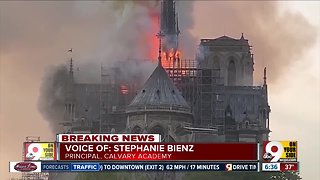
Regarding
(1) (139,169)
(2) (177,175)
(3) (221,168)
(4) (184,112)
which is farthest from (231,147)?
(4) (184,112)

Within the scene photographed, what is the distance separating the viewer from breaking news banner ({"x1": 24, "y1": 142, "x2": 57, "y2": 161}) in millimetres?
96125

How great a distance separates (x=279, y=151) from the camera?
96.9 meters

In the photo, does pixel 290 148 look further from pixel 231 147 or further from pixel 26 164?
pixel 26 164

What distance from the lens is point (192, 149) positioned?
95000 millimetres

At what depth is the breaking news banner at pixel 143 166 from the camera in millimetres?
95125

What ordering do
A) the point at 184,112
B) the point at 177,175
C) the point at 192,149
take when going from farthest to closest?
the point at 184,112, the point at 177,175, the point at 192,149

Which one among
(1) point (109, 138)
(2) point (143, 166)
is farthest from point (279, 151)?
(1) point (109, 138)

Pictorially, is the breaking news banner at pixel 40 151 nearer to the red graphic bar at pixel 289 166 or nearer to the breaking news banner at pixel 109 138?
the breaking news banner at pixel 109 138

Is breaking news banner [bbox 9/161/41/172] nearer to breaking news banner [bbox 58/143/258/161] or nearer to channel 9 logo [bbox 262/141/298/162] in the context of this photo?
breaking news banner [bbox 58/143/258/161]

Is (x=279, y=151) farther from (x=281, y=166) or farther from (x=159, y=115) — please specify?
(x=159, y=115)

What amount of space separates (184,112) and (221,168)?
341ft

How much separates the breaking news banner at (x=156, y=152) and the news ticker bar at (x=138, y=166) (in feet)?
1.48

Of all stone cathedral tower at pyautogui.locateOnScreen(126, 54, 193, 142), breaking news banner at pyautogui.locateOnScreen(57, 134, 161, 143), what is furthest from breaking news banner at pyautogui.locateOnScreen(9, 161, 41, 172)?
stone cathedral tower at pyautogui.locateOnScreen(126, 54, 193, 142)

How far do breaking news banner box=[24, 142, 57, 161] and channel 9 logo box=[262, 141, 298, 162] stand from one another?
19286mm
